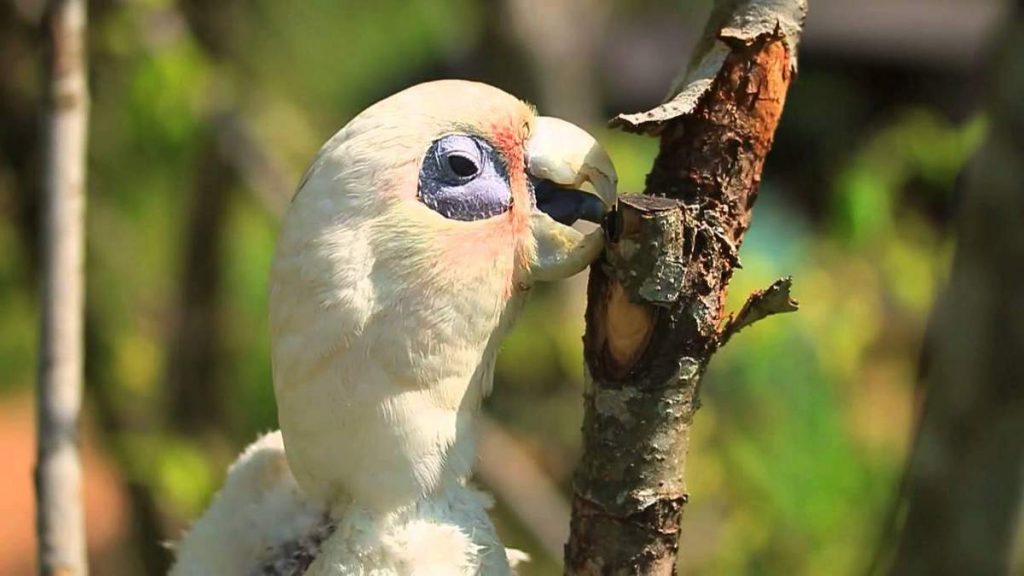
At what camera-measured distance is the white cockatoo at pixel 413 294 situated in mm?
1080

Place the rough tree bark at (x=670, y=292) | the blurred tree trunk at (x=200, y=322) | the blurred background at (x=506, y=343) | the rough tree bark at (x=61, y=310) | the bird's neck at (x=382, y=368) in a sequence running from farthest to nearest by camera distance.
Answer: the blurred tree trunk at (x=200, y=322) < the blurred background at (x=506, y=343) < the rough tree bark at (x=61, y=310) < the bird's neck at (x=382, y=368) < the rough tree bark at (x=670, y=292)

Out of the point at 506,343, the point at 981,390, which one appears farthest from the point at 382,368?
the point at 506,343

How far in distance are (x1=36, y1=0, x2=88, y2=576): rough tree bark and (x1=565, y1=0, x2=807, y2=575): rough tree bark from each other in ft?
2.37

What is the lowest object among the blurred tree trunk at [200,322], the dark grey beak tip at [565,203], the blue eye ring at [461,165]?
the blurred tree trunk at [200,322]

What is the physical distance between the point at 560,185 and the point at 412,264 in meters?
0.18

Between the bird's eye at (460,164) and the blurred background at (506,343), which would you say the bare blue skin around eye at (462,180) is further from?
the blurred background at (506,343)

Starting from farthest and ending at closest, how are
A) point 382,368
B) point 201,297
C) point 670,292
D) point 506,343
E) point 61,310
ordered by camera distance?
point 201,297, point 506,343, point 61,310, point 382,368, point 670,292

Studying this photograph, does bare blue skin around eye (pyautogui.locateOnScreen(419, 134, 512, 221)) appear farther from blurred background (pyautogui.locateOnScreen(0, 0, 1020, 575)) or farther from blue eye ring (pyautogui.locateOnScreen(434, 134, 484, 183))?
blurred background (pyautogui.locateOnScreen(0, 0, 1020, 575))

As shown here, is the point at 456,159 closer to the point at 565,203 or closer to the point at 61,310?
the point at 565,203

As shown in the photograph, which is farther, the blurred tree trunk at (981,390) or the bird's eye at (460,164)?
the blurred tree trunk at (981,390)

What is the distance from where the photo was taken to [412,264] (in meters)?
1.09

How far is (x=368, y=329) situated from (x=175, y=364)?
219 cm

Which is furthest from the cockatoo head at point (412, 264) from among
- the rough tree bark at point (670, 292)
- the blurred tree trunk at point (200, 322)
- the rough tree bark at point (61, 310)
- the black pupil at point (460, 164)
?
the blurred tree trunk at point (200, 322)

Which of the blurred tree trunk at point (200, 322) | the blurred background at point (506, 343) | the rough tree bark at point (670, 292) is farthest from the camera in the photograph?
the blurred tree trunk at point (200, 322)
